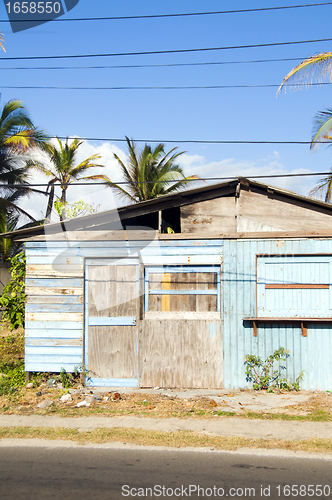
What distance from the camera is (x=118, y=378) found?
8.38m

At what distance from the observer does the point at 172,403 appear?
7383 mm

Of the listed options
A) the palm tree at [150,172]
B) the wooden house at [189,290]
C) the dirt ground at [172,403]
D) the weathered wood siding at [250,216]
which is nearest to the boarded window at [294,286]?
the wooden house at [189,290]

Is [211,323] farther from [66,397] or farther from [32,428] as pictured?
[32,428]

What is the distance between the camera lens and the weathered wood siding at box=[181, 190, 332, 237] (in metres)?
8.47

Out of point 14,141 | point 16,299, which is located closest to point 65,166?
point 14,141

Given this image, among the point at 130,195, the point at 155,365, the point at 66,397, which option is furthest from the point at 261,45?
the point at 130,195

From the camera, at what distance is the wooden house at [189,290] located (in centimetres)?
819

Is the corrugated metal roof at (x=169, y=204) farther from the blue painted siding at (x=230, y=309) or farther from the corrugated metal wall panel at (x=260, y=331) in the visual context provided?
the corrugated metal wall panel at (x=260, y=331)

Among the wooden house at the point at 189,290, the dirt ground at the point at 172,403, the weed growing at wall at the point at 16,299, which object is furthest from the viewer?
the weed growing at wall at the point at 16,299

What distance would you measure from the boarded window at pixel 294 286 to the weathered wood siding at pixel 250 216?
725 millimetres

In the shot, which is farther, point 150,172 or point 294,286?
point 150,172

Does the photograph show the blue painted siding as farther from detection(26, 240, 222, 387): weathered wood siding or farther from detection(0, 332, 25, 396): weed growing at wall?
detection(0, 332, 25, 396): weed growing at wall

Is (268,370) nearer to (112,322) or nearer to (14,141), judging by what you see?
(112,322)

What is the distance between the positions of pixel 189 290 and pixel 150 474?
4.18 m
